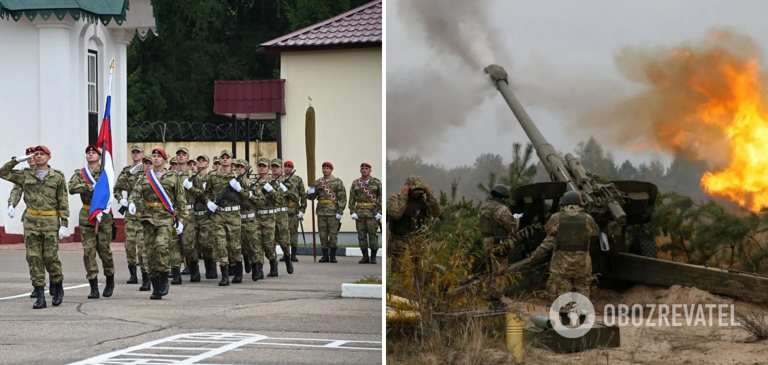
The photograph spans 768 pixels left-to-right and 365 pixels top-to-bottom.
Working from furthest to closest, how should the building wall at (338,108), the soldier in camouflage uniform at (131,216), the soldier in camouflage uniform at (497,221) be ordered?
the building wall at (338,108) < the soldier in camouflage uniform at (131,216) < the soldier in camouflage uniform at (497,221)

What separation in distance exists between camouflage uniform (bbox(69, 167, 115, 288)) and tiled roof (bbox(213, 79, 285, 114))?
1122 cm

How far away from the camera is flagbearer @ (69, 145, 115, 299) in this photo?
13320mm

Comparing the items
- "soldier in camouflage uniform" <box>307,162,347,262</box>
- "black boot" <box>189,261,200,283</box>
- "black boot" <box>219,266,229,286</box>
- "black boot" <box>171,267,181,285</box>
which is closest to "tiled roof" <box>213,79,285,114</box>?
"soldier in camouflage uniform" <box>307,162,347,262</box>

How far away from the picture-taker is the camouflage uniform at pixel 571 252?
9.32 metres

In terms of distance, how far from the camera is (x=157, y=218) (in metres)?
13.5

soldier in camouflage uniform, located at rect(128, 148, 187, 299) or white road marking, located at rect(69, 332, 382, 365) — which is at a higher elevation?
soldier in camouflage uniform, located at rect(128, 148, 187, 299)

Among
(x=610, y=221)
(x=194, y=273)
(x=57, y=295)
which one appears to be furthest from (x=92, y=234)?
(x=610, y=221)

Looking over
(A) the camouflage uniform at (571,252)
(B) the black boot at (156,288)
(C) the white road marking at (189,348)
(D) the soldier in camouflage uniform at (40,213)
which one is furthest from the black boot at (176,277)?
(A) the camouflage uniform at (571,252)

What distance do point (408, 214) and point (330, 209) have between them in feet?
31.2

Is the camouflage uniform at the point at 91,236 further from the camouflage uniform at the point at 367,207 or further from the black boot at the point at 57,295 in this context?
the camouflage uniform at the point at 367,207

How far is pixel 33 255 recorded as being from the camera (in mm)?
12367

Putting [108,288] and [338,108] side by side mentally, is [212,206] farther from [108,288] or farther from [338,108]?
[338,108]

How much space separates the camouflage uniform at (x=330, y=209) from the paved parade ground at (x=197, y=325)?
359 cm
